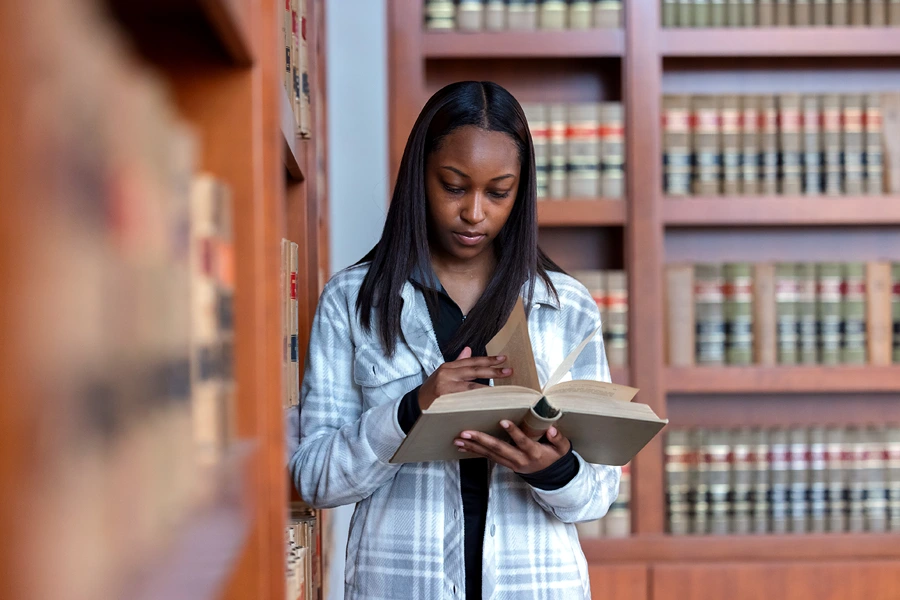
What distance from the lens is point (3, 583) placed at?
275 millimetres

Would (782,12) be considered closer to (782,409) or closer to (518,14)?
(518,14)

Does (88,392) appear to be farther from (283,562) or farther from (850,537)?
(850,537)

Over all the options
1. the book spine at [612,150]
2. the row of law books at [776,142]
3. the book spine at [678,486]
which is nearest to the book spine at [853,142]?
the row of law books at [776,142]

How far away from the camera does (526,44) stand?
253 cm

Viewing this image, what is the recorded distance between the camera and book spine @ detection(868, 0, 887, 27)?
2.59 m

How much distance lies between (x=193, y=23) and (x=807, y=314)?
2.31 metres

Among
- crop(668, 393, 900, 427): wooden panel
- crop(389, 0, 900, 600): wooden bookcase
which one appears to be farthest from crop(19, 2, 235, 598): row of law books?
crop(668, 393, 900, 427): wooden panel

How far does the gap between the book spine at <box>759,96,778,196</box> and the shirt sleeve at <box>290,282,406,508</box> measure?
1.67 m

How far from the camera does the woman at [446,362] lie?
3.97 ft

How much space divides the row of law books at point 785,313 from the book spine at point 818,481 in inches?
8.4

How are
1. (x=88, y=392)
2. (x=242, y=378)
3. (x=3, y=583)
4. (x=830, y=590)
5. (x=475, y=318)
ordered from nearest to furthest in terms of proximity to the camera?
(x=3, y=583) → (x=88, y=392) → (x=242, y=378) → (x=475, y=318) → (x=830, y=590)

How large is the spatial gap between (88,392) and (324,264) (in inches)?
77.0

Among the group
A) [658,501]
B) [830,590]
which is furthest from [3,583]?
[830,590]

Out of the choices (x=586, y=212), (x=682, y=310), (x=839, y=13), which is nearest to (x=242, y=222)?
(x=586, y=212)
